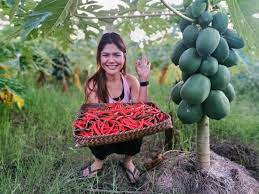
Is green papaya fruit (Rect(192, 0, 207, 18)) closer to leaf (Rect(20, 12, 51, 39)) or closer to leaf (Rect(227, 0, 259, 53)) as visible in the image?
leaf (Rect(227, 0, 259, 53))

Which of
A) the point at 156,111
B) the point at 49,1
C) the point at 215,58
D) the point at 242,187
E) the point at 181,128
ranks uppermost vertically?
the point at 49,1

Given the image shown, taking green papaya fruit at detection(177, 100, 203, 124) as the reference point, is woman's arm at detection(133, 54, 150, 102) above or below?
above

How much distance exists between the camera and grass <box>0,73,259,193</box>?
8.29 ft

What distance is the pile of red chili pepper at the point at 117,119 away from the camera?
2.41m

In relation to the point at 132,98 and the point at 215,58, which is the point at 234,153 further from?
the point at 215,58

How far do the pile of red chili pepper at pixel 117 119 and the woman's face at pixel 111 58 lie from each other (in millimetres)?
213

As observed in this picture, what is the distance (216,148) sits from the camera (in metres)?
3.19

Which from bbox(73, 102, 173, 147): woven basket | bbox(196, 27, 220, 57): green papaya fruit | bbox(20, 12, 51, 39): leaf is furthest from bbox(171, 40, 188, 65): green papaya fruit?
bbox(20, 12, 51, 39): leaf

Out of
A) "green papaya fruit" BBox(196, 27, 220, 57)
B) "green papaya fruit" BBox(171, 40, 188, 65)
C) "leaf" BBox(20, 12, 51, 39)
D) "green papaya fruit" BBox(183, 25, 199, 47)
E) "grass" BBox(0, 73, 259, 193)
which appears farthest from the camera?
"grass" BBox(0, 73, 259, 193)

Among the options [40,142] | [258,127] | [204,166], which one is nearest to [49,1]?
[204,166]

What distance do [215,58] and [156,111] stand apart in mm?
464

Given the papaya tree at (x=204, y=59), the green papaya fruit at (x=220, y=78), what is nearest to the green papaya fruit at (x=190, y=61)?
the papaya tree at (x=204, y=59)

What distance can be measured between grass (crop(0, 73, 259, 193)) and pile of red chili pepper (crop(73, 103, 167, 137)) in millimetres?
295

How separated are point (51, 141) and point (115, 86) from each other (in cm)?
80
